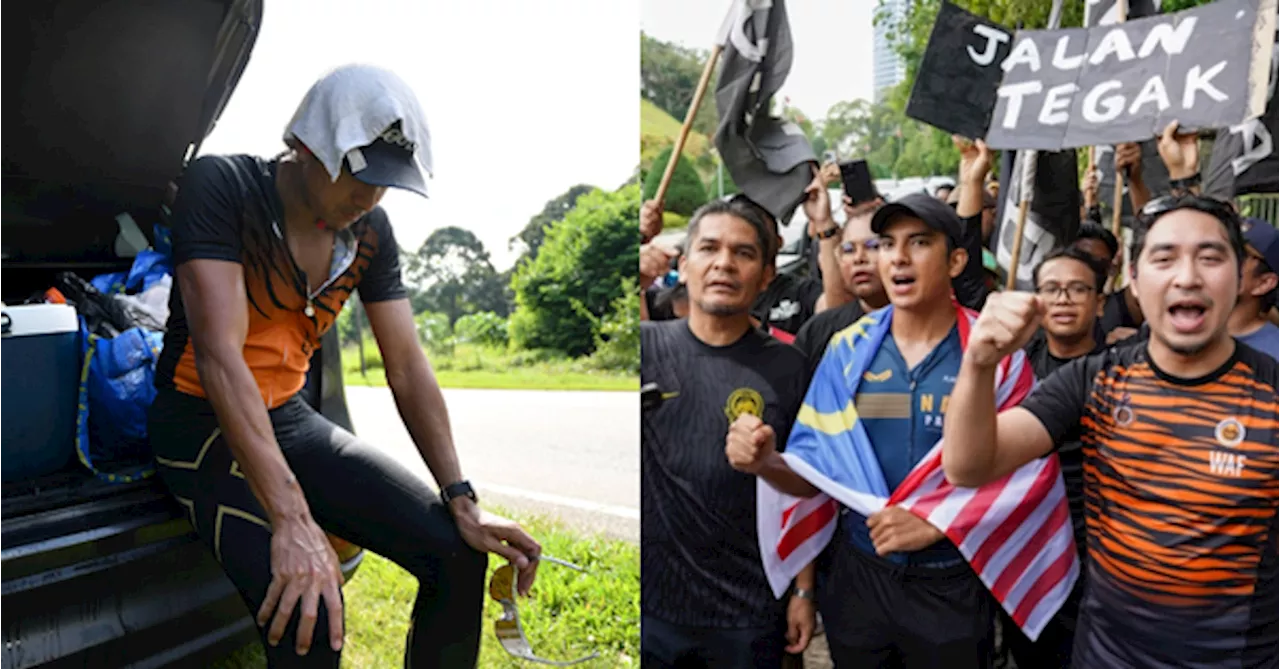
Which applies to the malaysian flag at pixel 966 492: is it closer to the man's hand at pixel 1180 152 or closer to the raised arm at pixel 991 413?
the raised arm at pixel 991 413

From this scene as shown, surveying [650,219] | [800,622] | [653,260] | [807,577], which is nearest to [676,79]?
[650,219]

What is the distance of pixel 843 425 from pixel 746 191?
24.9 inches

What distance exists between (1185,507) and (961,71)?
109cm

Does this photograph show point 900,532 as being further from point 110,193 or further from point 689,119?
point 110,193

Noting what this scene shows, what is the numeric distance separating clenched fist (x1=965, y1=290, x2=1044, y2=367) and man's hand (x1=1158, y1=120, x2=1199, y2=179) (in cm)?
44

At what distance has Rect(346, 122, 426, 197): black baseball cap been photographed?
5.84 feet

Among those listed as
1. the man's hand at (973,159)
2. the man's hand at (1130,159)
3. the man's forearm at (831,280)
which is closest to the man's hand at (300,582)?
the man's forearm at (831,280)

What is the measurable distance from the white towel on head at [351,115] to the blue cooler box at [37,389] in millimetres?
758

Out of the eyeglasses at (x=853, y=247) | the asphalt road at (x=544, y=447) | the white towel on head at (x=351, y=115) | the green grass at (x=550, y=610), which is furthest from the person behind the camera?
the eyeglasses at (x=853, y=247)

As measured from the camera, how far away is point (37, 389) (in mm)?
2096

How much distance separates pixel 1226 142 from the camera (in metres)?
2.21

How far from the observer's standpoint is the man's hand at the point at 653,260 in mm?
2578

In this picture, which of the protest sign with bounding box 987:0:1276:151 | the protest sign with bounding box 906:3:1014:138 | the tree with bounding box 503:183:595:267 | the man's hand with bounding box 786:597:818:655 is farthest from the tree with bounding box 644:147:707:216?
the man's hand with bounding box 786:597:818:655

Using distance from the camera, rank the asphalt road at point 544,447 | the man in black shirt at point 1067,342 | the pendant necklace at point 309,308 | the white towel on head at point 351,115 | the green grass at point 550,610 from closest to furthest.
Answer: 1. the white towel on head at point 351,115
2. the pendant necklace at point 309,308
3. the green grass at point 550,610
4. the asphalt road at point 544,447
5. the man in black shirt at point 1067,342
